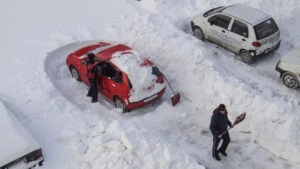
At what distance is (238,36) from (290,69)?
2494 millimetres

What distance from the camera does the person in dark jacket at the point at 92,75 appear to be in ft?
43.0

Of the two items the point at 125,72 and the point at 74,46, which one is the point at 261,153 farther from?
the point at 74,46

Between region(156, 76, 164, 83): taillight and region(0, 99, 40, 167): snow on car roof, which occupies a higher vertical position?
region(0, 99, 40, 167): snow on car roof

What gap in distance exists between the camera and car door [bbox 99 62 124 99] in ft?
42.0

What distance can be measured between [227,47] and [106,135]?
7003 millimetres

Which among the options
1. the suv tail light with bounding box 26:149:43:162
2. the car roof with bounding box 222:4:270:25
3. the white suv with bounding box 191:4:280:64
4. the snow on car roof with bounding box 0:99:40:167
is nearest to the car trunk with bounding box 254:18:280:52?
the white suv with bounding box 191:4:280:64

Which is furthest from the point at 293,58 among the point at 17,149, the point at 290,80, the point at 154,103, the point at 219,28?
the point at 17,149

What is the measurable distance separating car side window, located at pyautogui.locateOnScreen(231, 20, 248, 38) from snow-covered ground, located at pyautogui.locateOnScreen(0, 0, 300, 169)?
1036 millimetres

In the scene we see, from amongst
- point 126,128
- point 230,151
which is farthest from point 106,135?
point 230,151

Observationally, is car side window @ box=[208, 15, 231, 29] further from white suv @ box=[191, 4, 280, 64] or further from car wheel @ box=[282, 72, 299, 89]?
car wheel @ box=[282, 72, 299, 89]

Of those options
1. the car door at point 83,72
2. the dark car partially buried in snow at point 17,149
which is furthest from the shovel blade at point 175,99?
the dark car partially buried in snow at point 17,149

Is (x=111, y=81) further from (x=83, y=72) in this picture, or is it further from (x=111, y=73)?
(x=83, y=72)

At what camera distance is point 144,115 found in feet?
42.7

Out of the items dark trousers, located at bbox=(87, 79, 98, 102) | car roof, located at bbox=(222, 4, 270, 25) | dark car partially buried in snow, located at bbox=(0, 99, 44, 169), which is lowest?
car roof, located at bbox=(222, 4, 270, 25)
